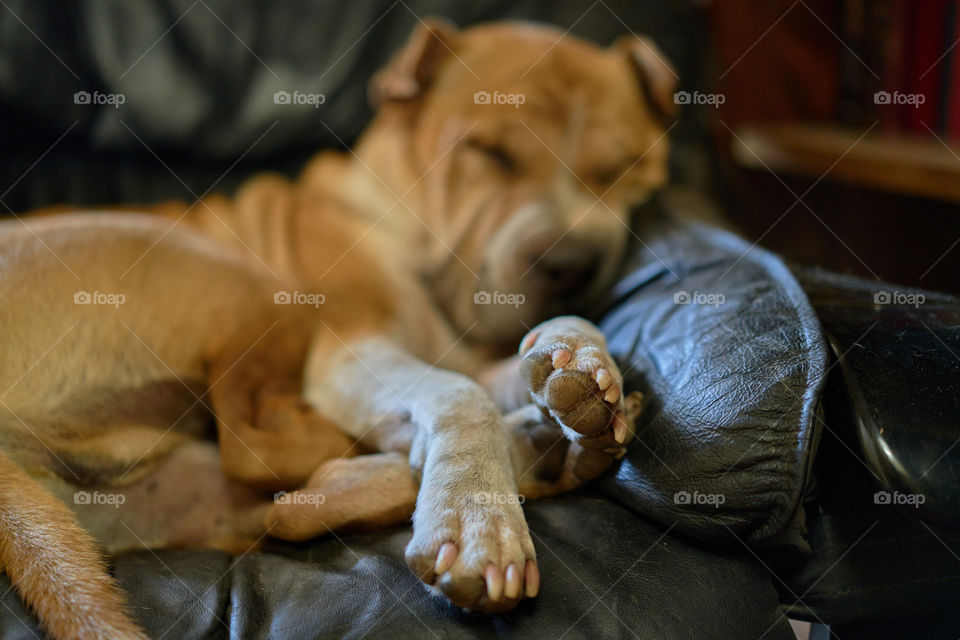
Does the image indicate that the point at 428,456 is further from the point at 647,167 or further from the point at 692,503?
the point at 647,167

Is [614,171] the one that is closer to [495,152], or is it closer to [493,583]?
[495,152]

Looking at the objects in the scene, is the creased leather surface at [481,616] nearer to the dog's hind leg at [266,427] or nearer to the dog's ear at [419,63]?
the dog's hind leg at [266,427]

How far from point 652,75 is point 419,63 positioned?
64 cm

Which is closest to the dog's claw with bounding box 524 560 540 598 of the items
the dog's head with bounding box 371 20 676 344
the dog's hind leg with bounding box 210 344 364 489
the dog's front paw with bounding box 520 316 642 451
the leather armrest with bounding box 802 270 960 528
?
the dog's front paw with bounding box 520 316 642 451

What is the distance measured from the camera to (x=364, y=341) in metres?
1.79

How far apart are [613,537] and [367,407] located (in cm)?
59

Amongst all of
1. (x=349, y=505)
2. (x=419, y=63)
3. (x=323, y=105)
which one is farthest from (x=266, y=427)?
(x=323, y=105)

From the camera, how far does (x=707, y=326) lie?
1372 mm

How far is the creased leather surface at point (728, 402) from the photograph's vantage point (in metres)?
1.12

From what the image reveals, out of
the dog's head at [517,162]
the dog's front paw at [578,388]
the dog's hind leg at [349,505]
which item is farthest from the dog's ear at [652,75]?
the dog's hind leg at [349,505]

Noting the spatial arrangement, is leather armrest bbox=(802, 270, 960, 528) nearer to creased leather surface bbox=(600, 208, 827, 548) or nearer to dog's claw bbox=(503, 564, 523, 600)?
creased leather surface bbox=(600, 208, 827, 548)

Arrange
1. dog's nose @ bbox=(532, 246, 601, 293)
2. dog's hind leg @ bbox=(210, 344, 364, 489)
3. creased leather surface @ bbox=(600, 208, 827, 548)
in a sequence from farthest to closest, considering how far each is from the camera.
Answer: dog's nose @ bbox=(532, 246, 601, 293), dog's hind leg @ bbox=(210, 344, 364, 489), creased leather surface @ bbox=(600, 208, 827, 548)

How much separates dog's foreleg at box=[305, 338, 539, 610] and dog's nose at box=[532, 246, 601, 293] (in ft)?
1.27

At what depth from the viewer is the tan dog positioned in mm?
1181
